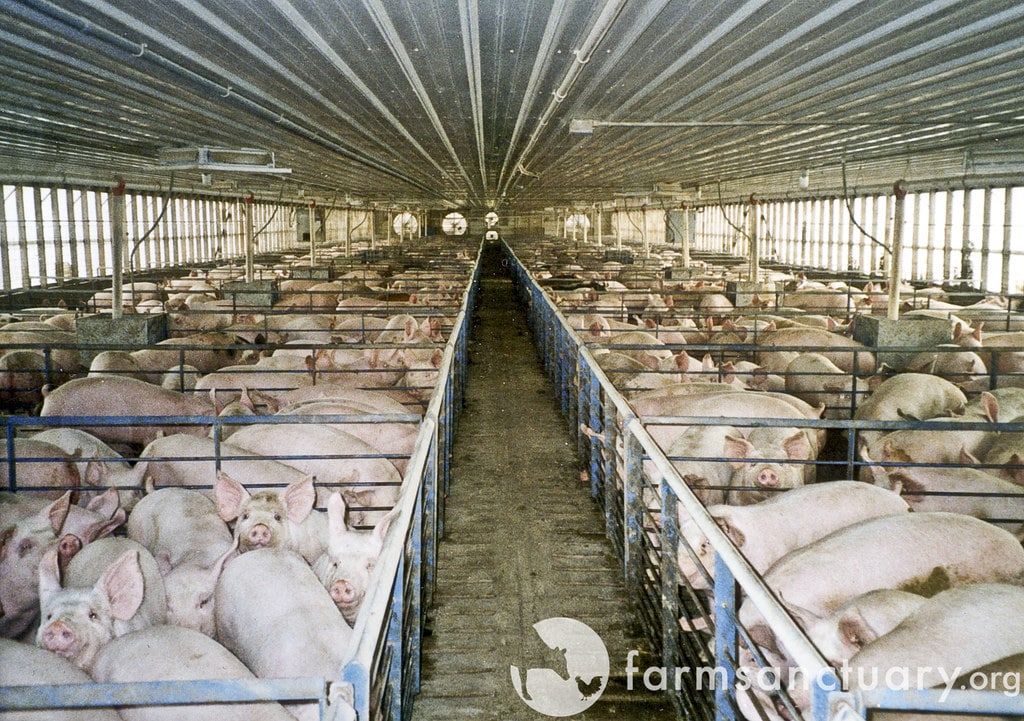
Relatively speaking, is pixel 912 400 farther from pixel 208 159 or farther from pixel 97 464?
pixel 208 159

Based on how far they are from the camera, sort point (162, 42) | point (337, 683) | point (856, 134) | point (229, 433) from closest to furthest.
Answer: point (337, 683) < point (162, 42) < point (229, 433) < point (856, 134)

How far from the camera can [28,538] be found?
420 centimetres

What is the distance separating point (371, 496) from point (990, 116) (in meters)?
5.66

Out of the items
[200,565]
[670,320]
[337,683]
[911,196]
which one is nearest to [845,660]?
[337,683]

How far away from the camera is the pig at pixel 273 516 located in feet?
13.6

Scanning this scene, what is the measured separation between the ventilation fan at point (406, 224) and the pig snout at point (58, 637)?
3879cm

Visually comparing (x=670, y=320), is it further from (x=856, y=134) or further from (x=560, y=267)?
(x=560, y=267)

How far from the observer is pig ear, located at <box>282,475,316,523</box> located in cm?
428

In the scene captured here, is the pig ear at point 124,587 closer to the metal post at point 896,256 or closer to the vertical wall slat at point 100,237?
the metal post at point 896,256

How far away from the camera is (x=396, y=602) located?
282 centimetres

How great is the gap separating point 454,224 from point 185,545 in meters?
44.7

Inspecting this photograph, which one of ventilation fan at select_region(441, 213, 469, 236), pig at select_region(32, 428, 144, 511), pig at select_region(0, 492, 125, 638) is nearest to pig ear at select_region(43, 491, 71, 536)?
pig at select_region(0, 492, 125, 638)

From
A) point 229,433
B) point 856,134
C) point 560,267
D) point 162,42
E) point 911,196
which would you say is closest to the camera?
point 162,42

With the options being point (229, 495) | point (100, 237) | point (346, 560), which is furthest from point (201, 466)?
point (100, 237)
